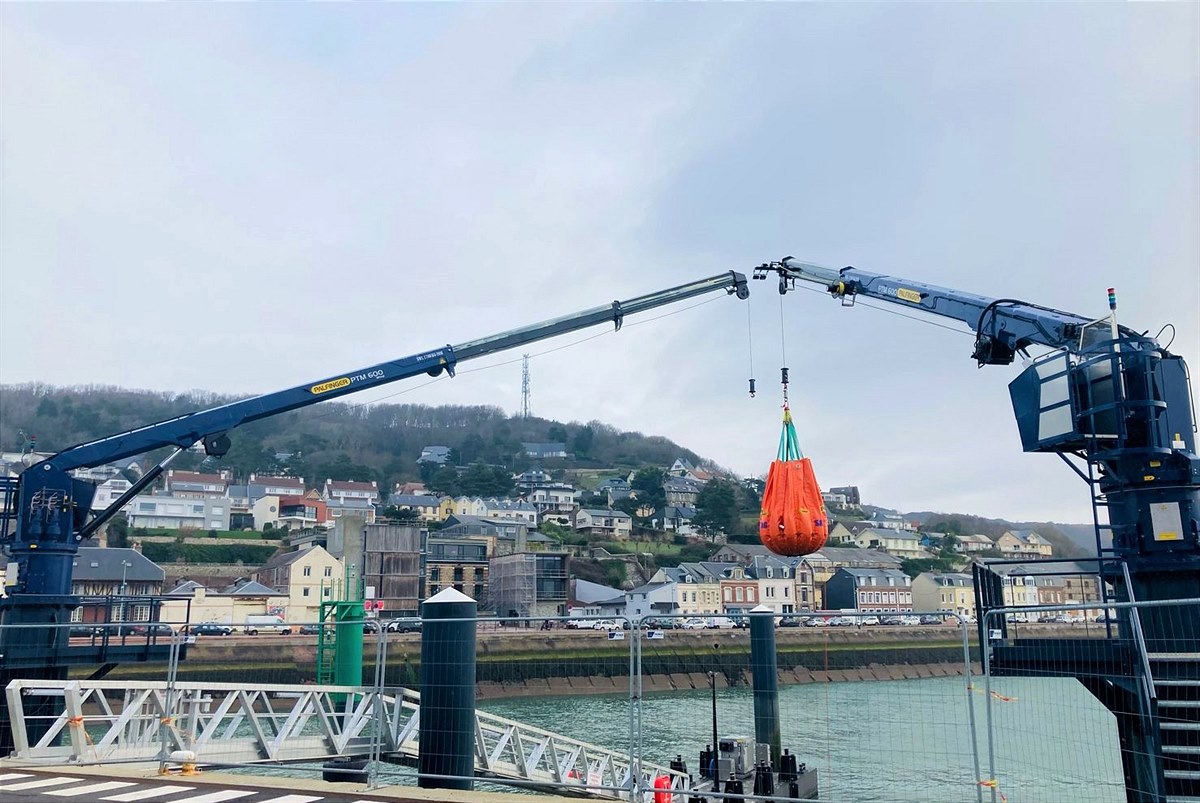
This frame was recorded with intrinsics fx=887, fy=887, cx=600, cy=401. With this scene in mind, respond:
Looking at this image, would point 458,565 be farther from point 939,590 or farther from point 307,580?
point 939,590

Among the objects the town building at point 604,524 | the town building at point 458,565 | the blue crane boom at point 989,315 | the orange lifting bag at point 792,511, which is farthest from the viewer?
the town building at point 604,524

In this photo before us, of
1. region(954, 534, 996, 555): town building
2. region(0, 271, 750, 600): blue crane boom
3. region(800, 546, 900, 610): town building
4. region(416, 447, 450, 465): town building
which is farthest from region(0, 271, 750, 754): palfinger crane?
region(416, 447, 450, 465): town building

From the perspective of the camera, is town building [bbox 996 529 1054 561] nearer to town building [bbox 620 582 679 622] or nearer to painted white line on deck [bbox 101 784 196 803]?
town building [bbox 620 582 679 622]

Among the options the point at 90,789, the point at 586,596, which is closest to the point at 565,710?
the point at 90,789

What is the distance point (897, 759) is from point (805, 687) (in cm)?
2360

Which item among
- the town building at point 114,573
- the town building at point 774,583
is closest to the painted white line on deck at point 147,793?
the town building at point 114,573

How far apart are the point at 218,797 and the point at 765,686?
11.5 metres

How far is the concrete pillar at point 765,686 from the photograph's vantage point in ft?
54.5

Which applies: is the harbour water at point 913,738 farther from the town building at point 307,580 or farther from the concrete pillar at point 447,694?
the town building at point 307,580

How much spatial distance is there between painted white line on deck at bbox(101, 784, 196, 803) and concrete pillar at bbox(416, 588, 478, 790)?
232 centimetres

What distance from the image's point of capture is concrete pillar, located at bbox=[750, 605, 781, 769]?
16609 mm

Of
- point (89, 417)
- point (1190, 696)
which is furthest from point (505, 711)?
point (89, 417)

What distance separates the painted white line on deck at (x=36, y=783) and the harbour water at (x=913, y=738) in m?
11.0

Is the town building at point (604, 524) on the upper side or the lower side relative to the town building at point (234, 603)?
upper
